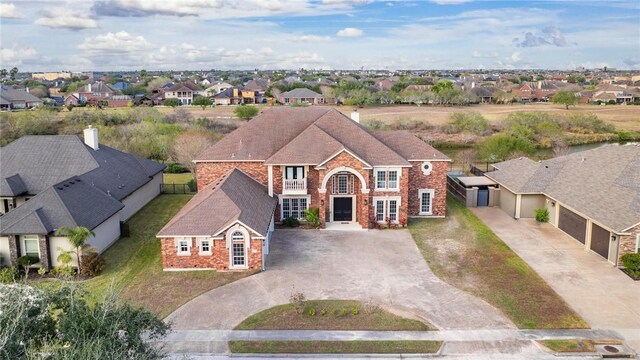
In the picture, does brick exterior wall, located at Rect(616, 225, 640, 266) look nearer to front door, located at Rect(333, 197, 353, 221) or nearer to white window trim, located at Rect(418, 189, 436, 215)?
white window trim, located at Rect(418, 189, 436, 215)

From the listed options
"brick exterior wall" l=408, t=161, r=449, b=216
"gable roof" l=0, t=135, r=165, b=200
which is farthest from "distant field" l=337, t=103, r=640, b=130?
"gable roof" l=0, t=135, r=165, b=200

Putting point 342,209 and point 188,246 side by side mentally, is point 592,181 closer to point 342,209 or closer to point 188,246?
point 342,209

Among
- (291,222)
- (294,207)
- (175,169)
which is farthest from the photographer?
(175,169)

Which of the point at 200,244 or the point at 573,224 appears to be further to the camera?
the point at 573,224

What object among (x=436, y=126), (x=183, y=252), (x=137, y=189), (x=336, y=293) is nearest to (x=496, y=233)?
(x=336, y=293)

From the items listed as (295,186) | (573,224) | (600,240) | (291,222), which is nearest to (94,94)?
(295,186)

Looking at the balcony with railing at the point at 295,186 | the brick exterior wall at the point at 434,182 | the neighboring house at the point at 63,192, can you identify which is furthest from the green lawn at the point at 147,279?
the brick exterior wall at the point at 434,182

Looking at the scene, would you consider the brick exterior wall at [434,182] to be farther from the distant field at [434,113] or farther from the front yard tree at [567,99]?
the front yard tree at [567,99]
